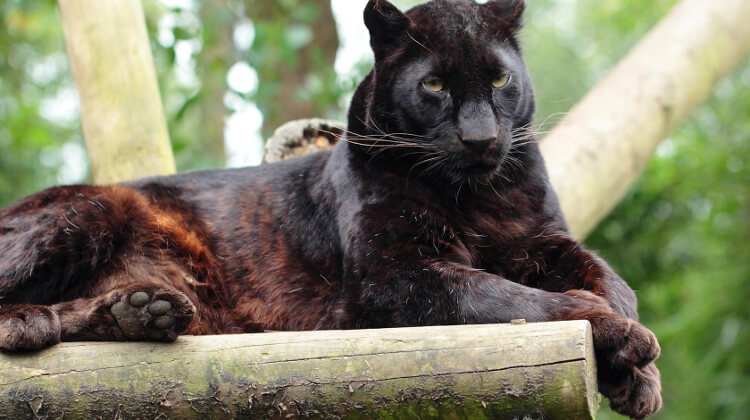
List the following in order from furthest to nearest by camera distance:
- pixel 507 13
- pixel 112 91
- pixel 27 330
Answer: pixel 112 91, pixel 507 13, pixel 27 330

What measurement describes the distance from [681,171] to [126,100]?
440 cm

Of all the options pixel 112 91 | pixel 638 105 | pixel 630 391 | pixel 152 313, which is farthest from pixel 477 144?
pixel 112 91

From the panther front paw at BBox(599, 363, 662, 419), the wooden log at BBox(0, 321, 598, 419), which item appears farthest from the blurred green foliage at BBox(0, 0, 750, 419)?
the panther front paw at BBox(599, 363, 662, 419)

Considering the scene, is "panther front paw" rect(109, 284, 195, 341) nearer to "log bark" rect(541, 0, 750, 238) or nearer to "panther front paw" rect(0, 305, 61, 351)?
"panther front paw" rect(0, 305, 61, 351)

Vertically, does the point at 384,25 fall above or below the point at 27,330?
above

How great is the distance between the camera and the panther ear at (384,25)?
267 cm

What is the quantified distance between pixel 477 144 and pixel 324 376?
0.94m

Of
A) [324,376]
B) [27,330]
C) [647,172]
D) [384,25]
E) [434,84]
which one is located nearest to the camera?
[324,376]

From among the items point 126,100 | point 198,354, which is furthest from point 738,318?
point 198,354

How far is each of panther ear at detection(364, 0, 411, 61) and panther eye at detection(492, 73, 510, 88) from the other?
14.5 inches

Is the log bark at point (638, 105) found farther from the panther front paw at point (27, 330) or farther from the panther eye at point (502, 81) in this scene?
the panther front paw at point (27, 330)

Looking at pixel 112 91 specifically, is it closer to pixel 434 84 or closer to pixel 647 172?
pixel 434 84

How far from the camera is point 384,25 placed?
2.71 meters

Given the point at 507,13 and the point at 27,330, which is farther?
the point at 507,13
